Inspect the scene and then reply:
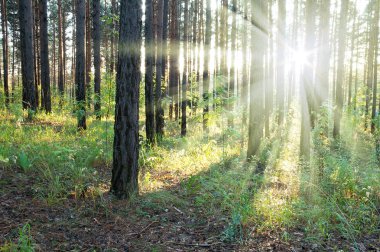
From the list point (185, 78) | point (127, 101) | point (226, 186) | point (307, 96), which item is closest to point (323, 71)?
point (307, 96)

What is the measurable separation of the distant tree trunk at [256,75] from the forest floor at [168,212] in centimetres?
185

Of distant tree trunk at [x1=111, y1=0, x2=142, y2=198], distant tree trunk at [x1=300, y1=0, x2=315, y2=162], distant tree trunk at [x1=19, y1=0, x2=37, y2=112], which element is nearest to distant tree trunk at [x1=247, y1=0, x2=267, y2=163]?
distant tree trunk at [x1=300, y1=0, x2=315, y2=162]

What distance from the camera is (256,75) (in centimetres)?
865

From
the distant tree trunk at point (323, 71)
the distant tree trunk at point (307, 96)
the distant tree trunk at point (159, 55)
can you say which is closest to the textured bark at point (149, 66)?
the distant tree trunk at point (159, 55)

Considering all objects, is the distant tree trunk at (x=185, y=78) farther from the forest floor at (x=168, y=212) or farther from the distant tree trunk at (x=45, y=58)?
the forest floor at (x=168, y=212)

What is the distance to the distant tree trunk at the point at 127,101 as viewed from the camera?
16.2ft

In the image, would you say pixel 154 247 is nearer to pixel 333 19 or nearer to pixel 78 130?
pixel 78 130

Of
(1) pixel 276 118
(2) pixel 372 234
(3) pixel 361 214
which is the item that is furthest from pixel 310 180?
(1) pixel 276 118

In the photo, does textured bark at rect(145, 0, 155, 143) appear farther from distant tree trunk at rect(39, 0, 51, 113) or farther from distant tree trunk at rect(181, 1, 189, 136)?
distant tree trunk at rect(39, 0, 51, 113)

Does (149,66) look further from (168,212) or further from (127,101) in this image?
(168,212)

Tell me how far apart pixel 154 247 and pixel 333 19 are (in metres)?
26.4

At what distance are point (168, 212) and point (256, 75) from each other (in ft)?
17.2

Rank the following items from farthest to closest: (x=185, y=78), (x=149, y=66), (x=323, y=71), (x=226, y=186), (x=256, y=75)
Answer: (x=185, y=78) < (x=323, y=71) < (x=149, y=66) < (x=256, y=75) < (x=226, y=186)

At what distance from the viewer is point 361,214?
15.9ft
